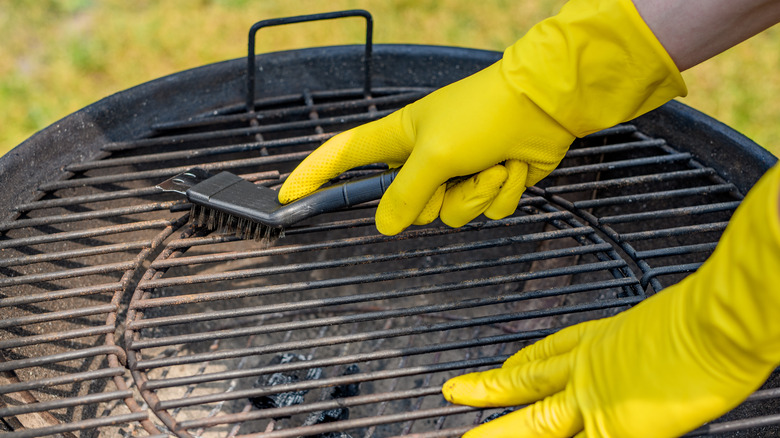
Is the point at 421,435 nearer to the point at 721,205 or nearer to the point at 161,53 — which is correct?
the point at 721,205

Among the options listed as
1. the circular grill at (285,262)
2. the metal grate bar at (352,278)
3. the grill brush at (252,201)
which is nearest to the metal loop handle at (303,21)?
the circular grill at (285,262)

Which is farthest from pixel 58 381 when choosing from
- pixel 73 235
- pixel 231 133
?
pixel 231 133

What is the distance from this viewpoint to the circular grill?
1134 mm

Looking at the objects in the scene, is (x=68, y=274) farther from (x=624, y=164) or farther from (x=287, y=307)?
(x=624, y=164)

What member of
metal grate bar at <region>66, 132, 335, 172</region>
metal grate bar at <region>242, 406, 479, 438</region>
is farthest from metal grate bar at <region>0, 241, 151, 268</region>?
metal grate bar at <region>242, 406, 479, 438</region>

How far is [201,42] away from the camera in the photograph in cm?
311

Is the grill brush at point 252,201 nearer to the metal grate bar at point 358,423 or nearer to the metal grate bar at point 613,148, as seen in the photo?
the metal grate bar at point 358,423

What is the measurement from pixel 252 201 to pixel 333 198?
0.64ft

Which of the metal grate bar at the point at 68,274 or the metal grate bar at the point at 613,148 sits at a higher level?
the metal grate bar at the point at 68,274

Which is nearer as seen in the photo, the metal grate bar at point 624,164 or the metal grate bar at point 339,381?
the metal grate bar at point 339,381

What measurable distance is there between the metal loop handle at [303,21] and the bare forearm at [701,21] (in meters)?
0.66

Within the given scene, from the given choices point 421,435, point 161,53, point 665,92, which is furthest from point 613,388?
point 161,53

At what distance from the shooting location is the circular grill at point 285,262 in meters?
1.13

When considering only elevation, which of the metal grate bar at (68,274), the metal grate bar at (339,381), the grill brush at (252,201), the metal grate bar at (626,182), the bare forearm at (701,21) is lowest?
the metal grate bar at (626,182)
